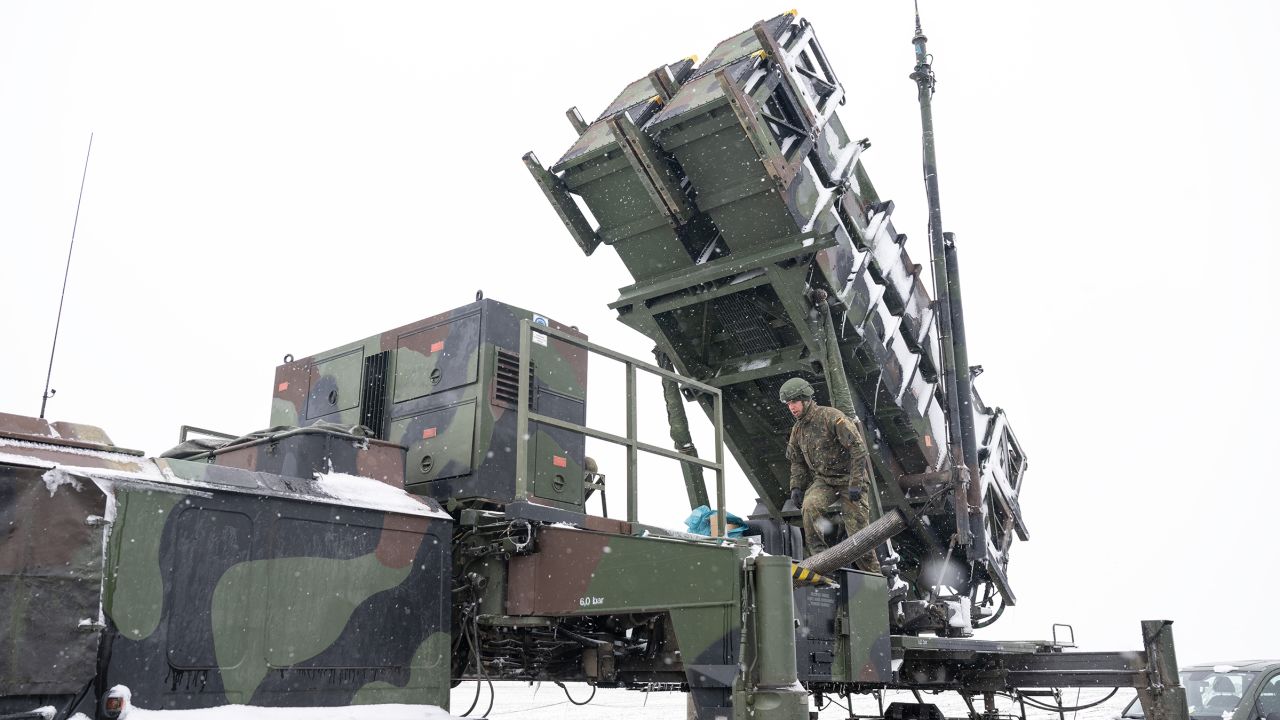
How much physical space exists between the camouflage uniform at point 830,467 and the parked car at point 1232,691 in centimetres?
320

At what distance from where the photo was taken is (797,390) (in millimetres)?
6699

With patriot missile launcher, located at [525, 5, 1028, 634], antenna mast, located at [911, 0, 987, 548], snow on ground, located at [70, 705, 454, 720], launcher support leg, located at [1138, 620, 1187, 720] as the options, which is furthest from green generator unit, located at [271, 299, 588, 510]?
launcher support leg, located at [1138, 620, 1187, 720]

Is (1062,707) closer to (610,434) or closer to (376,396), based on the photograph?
(610,434)

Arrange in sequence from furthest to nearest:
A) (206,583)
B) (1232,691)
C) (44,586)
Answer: (1232,691)
(206,583)
(44,586)

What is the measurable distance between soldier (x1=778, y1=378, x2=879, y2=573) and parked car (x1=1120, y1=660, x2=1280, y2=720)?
3.20 meters

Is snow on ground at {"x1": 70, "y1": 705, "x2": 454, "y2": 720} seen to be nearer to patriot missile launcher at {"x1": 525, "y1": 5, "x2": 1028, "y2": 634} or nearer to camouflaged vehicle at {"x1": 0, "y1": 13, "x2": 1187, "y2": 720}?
camouflaged vehicle at {"x1": 0, "y1": 13, "x2": 1187, "y2": 720}

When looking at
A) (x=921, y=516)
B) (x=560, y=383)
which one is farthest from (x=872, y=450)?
(x=560, y=383)

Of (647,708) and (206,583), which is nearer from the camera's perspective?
(206,583)

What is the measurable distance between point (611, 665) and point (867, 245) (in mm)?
3722

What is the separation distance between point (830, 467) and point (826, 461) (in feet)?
0.16

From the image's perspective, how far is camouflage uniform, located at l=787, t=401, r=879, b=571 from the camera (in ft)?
21.4

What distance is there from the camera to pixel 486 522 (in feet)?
16.9

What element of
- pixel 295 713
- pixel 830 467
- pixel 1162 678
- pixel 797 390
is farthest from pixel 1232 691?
pixel 295 713

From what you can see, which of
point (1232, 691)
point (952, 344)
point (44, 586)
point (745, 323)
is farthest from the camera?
point (1232, 691)
